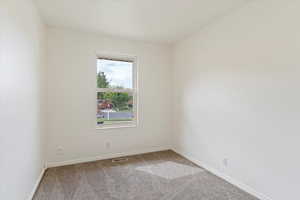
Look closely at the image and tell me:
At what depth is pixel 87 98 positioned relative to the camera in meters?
3.18

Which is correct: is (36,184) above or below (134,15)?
below

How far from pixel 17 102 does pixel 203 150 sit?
2.79m

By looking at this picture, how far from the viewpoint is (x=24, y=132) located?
5.83 ft

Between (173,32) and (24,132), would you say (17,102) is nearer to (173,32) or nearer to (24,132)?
(24,132)

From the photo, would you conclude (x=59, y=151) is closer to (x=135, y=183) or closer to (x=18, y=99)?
(x=135, y=183)

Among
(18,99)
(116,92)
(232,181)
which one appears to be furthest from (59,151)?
(232,181)

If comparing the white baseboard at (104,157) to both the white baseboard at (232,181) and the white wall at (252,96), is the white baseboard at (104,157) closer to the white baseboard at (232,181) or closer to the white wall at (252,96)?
the white baseboard at (232,181)

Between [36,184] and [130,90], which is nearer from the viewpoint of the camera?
[36,184]

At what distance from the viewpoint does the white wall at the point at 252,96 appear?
68.8 inches

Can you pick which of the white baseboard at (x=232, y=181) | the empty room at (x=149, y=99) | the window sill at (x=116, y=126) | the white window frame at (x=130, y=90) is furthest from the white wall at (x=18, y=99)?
the white baseboard at (x=232, y=181)

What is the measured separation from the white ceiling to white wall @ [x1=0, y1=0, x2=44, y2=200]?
16.7 inches

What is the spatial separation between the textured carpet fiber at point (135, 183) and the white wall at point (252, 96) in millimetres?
343

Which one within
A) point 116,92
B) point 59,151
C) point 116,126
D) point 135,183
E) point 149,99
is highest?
point 116,92

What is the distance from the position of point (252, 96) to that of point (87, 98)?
2787 mm
